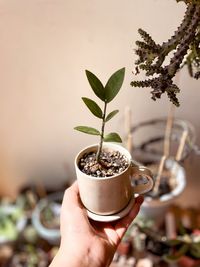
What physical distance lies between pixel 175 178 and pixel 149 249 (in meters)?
0.24

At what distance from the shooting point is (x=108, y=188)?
2.26ft

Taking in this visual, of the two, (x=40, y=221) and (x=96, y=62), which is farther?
(x=40, y=221)

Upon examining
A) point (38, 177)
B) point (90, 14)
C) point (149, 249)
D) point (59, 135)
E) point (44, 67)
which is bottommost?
point (149, 249)

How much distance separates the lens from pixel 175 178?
1111 millimetres

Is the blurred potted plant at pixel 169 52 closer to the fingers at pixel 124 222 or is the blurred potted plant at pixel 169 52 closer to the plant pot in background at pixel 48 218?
the fingers at pixel 124 222

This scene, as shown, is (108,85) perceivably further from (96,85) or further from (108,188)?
(108,188)

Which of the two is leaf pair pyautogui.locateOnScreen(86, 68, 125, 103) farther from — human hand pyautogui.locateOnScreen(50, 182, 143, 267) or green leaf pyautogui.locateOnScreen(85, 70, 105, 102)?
human hand pyautogui.locateOnScreen(50, 182, 143, 267)

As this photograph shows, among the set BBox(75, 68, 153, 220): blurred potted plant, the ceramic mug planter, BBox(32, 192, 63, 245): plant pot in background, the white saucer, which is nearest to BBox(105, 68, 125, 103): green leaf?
BBox(75, 68, 153, 220): blurred potted plant

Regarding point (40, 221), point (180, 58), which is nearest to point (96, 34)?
point (180, 58)

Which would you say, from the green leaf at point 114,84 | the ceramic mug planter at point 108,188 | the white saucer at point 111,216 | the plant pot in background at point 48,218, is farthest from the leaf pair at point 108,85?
the plant pot in background at point 48,218

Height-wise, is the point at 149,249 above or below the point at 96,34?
below

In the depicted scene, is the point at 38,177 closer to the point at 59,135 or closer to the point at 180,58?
the point at 59,135

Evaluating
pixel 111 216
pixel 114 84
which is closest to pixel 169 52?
pixel 114 84

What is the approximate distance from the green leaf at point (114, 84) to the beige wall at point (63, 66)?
289mm
